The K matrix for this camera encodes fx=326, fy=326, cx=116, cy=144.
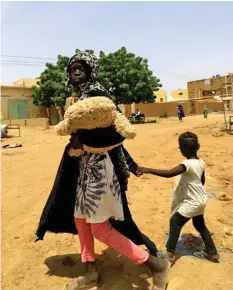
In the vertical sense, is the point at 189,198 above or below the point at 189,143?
below

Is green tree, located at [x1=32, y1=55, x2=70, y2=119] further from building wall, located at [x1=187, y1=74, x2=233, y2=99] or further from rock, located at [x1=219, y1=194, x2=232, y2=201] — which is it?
building wall, located at [x1=187, y1=74, x2=233, y2=99]

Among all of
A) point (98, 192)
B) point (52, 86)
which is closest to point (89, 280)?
point (98, 192)

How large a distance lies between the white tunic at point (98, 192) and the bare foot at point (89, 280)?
420mm

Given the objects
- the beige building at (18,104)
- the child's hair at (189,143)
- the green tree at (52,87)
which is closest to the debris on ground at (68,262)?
the child's hair at (189,143)

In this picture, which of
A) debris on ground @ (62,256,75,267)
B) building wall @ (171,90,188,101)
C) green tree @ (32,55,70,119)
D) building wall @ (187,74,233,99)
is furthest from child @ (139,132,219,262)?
building wall @ (171,90,188,101)

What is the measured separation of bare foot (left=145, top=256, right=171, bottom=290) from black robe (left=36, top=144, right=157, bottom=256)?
18cm

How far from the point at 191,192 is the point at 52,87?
80.2ft

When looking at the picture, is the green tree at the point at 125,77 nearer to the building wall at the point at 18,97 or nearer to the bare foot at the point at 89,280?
the building wall at the point at 18,97

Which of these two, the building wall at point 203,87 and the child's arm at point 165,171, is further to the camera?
the building wall at point 203,87

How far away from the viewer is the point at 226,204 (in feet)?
13.9

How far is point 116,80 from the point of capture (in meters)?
24.4

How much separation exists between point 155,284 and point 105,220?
0.59 metres

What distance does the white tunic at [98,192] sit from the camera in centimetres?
220

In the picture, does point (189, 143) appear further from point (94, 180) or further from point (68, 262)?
point (68, 262)
